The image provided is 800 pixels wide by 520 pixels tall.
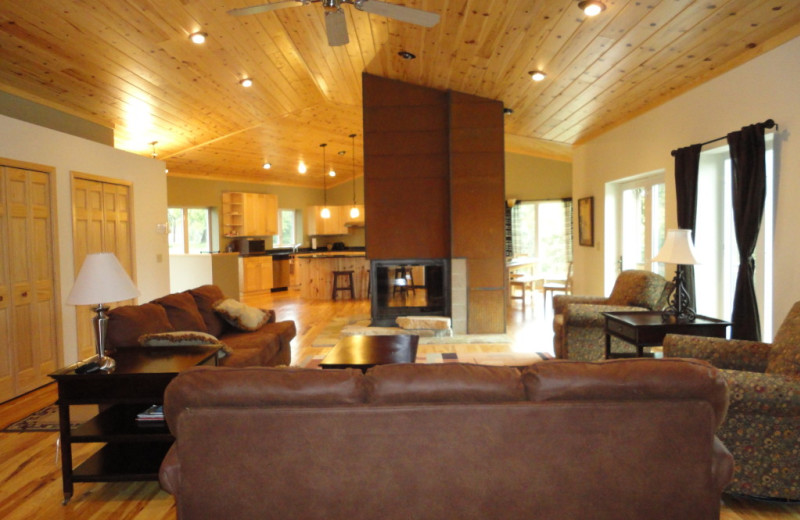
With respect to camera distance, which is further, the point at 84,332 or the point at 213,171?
the point at 213,171

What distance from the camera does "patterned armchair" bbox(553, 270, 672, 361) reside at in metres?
4.77

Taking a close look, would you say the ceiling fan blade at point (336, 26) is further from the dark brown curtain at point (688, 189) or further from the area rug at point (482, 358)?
the area rug at point (482, 358)

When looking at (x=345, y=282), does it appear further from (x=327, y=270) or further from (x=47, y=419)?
(x=47, y=419)

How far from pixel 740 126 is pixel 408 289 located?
431cm

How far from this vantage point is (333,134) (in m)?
9.50

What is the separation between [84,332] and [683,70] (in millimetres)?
6085

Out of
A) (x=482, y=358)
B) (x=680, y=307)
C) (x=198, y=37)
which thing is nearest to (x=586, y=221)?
(x=482, y=358)

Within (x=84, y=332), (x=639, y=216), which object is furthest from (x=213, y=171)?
(x=639, y=216)

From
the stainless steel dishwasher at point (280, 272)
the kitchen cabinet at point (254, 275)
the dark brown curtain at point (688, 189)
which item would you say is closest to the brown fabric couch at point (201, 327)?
the dark brown curtain at point (688, 189)

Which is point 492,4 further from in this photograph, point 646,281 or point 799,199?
point 646,281

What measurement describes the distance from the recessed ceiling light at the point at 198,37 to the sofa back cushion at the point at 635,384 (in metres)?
4.27

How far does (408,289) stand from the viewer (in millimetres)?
7223

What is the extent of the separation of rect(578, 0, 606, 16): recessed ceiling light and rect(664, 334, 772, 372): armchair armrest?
219 cm

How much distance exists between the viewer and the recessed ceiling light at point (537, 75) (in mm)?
5061
